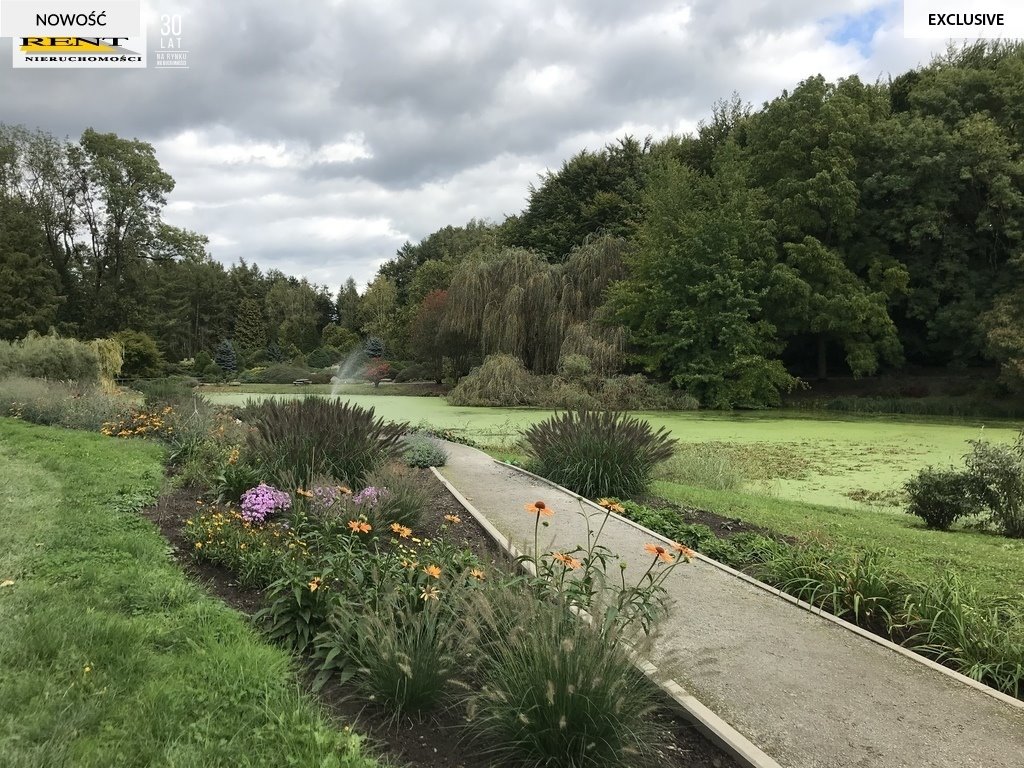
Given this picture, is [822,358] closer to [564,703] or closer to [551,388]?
[551,388]

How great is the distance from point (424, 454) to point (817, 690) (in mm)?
6587

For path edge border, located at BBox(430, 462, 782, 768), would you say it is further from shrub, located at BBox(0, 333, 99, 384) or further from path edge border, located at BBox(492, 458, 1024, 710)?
shrub, located at BBox(0, 333, 99, 384)

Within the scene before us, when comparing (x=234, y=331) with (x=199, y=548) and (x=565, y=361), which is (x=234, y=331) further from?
(x=199, y=548)

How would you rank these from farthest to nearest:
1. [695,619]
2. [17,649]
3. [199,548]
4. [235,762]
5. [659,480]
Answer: [659,480], [199,548], [695,619], [17,649], [235,762]

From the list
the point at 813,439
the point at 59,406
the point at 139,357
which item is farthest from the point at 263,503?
the point at 139,357

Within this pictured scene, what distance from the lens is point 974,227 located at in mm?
23438

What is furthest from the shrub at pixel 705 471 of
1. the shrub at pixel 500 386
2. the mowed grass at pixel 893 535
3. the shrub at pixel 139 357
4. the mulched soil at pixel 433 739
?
the shrub at pixel 139 357

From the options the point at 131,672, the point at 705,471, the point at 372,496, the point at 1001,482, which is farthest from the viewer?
→ the point at 705,471

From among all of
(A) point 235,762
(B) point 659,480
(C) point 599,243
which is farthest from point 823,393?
(A) point 235,762

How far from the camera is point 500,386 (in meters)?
20.3

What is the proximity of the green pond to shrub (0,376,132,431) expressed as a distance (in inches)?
117

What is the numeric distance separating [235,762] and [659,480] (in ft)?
26.5

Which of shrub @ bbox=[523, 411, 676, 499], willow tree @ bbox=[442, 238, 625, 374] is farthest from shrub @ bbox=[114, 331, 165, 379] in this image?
shrub @ bbox=[523, 411, 676, 499]

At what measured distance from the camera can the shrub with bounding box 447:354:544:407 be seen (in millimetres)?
20188
